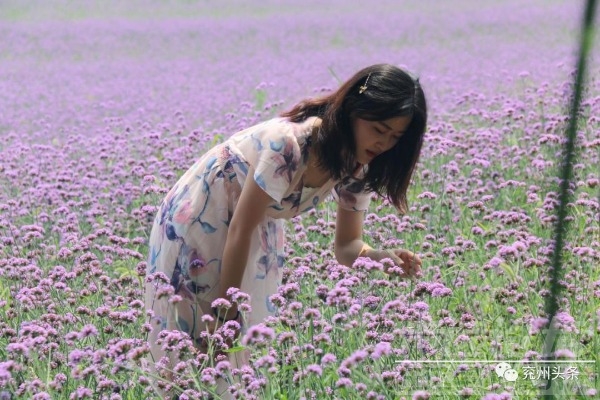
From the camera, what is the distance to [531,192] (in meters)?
3.52

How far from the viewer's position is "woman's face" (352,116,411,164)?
2160 millimetres

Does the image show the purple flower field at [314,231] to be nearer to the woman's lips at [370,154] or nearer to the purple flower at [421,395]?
the purple flower at [421,395]

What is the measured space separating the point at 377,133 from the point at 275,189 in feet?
0.85

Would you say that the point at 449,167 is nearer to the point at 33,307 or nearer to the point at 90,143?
the point at 33,307

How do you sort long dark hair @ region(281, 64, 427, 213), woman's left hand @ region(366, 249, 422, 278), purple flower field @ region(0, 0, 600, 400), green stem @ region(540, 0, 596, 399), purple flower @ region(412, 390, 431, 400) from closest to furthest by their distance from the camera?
1. green stem @ region(540, 0, 596, 399)
2. purple flower @ region(412, 390, 431, 400)
3. purple flower field @ region(0, 0, 600, 400)
4. long dark hair @ region(281, 64, 427, 213)
5. woman's left hand @ region(366, 249, 422, 278)

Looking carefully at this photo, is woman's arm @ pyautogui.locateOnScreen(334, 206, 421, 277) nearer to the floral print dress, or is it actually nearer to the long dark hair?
the floral print dress

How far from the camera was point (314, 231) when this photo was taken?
3.30 meters

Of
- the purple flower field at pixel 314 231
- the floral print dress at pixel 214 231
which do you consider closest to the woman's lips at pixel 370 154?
the floral print dress at pixel 214 231

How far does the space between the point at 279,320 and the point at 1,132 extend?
5.42 metres

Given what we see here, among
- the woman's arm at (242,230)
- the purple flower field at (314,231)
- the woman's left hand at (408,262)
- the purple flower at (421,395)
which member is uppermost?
the purple flower at (421,395)

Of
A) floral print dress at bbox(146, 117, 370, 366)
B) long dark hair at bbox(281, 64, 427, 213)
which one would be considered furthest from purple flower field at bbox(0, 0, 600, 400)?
long dark hair at bbox(281, 64, 427, 213)

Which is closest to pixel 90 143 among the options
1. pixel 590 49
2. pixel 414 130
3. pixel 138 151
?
pixel 138 151

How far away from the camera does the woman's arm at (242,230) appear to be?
218cm

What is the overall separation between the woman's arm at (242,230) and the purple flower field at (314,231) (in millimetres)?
153
